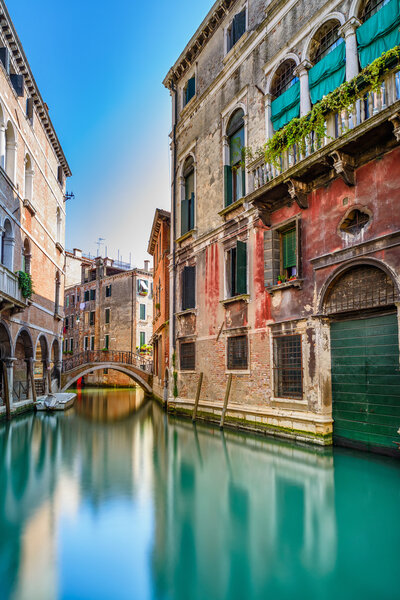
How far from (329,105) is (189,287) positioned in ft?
22.8

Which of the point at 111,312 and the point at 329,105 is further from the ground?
the point at 329,105

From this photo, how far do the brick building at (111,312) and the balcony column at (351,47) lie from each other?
91.1ft

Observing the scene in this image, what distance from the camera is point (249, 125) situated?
11508mm

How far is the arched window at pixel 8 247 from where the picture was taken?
13.8m

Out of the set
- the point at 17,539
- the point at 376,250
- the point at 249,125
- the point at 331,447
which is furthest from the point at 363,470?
the point at 249,125

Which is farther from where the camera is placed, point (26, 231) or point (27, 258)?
point (27, 258)

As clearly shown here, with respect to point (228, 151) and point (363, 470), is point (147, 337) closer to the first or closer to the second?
point (228, 151)

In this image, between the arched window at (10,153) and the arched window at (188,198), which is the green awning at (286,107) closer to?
the arched window at (188,198)

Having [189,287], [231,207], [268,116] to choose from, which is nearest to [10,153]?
[189,287]

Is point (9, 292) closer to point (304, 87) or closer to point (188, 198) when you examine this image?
point (188, 198)

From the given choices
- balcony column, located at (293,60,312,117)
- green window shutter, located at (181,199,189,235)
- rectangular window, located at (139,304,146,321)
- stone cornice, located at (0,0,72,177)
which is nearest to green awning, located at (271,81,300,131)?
balcony column, located at (293,60,312,117)

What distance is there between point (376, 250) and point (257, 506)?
4511mm

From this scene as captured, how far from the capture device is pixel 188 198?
15.1m

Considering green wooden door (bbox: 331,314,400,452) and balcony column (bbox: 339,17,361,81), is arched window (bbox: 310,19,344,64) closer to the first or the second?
balcony column (bbox: 339,17,361,81)
